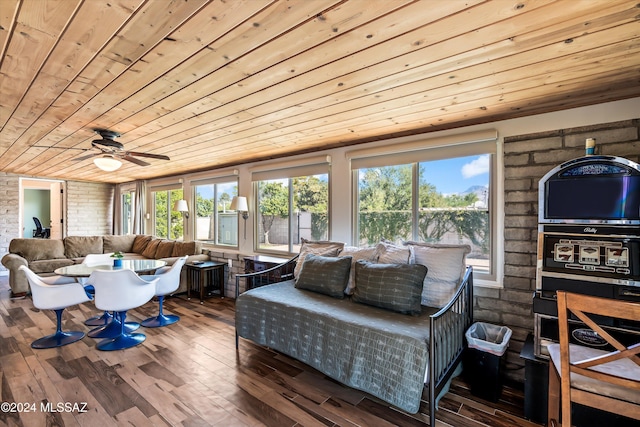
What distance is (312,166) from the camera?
402cm

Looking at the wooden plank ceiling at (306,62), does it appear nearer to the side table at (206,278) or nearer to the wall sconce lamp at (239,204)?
the wall sconce lamp at (239,204)

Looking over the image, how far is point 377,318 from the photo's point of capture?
7.51 ft

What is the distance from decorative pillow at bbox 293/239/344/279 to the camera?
3367 mm

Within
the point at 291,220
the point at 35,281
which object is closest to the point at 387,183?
the point at 291,220

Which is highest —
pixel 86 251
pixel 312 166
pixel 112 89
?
pixel 112 89

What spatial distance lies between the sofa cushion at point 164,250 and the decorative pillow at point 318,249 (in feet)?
10.7

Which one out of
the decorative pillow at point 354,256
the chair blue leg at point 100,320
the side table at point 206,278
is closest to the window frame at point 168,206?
the side table at point 206,278

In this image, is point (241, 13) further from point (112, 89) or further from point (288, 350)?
point (288, 350)

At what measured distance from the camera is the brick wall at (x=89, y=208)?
7.47 m

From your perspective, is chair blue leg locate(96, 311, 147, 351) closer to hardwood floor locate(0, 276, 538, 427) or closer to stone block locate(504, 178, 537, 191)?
hardwood floor locate(0, 276, 538, 427)

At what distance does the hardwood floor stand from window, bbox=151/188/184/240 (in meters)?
3.50

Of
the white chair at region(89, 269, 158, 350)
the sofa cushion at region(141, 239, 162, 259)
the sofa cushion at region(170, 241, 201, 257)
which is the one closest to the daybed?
the white chair at region(89, 269, 158, 350)

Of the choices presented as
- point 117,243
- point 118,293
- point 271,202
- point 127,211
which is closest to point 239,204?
point 271,202

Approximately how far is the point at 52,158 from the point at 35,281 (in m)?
2.72
